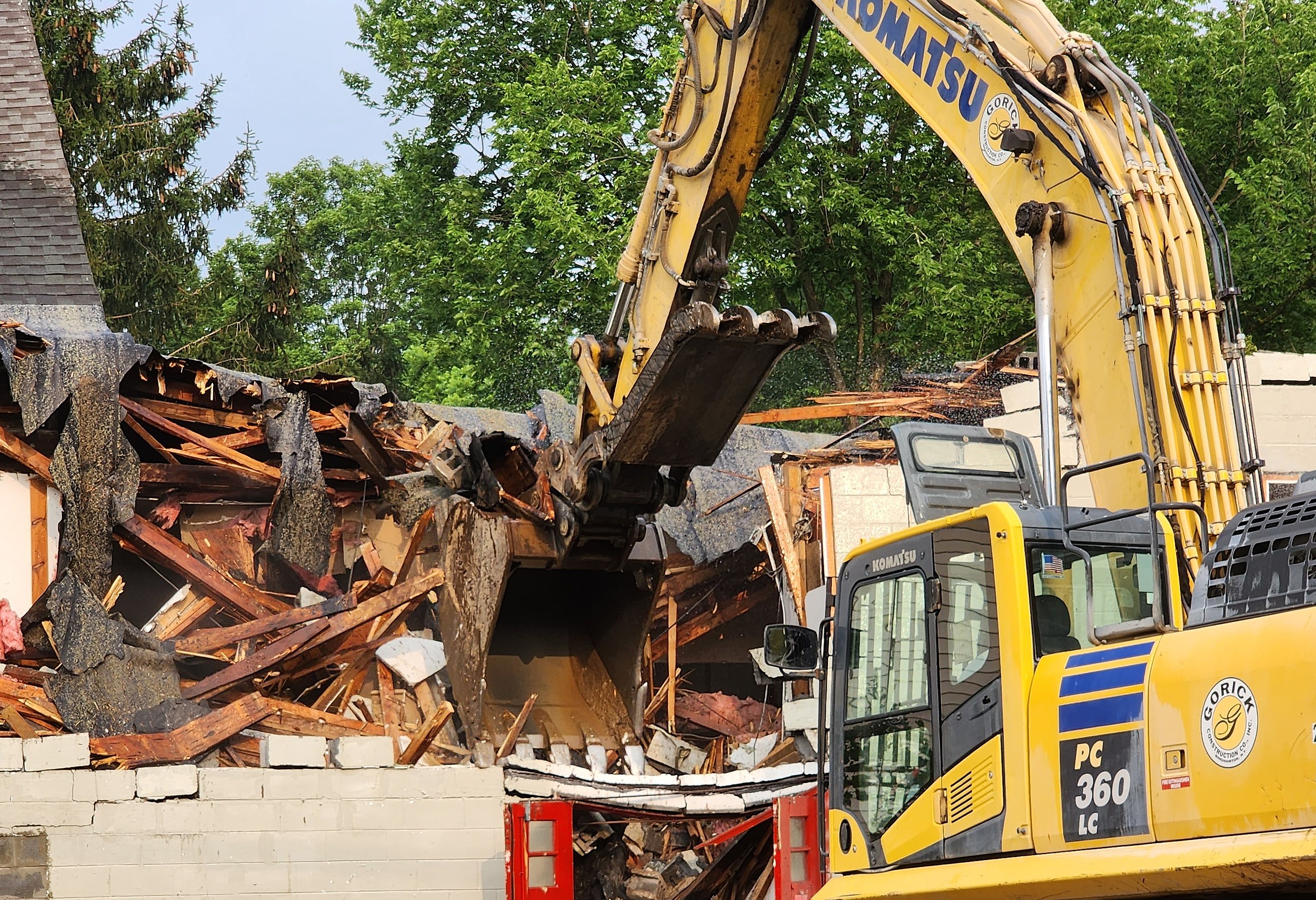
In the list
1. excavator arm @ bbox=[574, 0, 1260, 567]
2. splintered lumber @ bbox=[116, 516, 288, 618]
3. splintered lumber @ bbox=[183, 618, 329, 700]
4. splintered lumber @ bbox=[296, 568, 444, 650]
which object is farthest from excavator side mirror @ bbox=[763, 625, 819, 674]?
splintered lumber @ bbox=[116, 516, 288, 618]

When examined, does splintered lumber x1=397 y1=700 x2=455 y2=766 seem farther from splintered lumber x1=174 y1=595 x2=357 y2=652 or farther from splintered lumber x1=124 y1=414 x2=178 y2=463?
splintered lumber x1=124 y1=414 x2=178 y2=463

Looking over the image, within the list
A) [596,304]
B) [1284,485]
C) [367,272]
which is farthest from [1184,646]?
[367,272]

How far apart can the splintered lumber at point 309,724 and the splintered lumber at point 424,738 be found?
448 mm

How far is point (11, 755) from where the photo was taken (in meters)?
9.23

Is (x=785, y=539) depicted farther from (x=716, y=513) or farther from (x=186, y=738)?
(x=186, y=738)

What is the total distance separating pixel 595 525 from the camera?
11289 millimetres

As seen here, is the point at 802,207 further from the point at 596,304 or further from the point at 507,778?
the point at 507,778

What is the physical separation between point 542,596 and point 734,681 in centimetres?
262

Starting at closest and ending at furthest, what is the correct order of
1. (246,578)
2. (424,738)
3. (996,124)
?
(996,124)
(424,738)
(246,578)

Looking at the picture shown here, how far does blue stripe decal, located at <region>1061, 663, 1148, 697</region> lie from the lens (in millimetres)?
4445

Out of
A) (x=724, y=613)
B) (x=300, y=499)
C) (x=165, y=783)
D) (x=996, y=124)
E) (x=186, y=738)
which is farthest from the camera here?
(x=724, y=613)

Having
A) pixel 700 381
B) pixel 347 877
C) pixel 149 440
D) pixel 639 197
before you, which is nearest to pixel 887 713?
pixel 700 381

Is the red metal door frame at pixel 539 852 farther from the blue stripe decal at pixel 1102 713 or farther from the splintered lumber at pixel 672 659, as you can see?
the blue stripe decal at pixel 1102 713

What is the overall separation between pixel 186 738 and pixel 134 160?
18.4 meters
